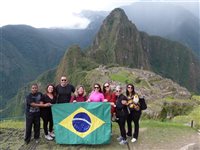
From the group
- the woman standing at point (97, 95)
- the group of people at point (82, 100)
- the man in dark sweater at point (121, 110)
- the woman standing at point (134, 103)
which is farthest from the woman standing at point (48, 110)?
the woman standing at point (134, 103)

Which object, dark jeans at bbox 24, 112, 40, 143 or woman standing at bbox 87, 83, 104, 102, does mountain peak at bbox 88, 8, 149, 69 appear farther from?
woman standing at bbox 87, 83, 104, 102

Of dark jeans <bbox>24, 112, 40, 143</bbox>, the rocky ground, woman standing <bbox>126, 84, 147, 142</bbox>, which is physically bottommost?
the rocky ground

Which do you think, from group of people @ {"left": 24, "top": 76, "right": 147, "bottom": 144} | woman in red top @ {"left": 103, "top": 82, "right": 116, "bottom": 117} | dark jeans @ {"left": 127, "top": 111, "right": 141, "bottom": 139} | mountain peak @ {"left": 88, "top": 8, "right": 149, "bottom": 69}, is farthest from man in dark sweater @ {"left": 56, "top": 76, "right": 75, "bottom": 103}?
mountain peak @ {"left": 88, "top": 8, "right": 149, "bottom": 69}

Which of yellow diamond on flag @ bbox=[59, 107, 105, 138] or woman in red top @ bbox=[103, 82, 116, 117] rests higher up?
woman in red top @ bbox=[103, 82, 116, 117]

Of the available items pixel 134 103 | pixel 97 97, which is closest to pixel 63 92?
pixel 97 97

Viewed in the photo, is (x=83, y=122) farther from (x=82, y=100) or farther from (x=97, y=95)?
(x=97, y=95)

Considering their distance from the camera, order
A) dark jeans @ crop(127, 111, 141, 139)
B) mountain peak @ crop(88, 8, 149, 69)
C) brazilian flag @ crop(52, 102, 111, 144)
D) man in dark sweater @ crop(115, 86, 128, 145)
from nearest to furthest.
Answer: man in dark sweater @ crop(115, 86, 128, 145), dark jeans @ crop(127, 111, 141, 139), brazilian flag @ crop(52, 102, 111, 144), mountain peak @ crop(88, 8, 149, 69)

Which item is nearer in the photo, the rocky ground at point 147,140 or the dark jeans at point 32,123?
the rocky ground at point 147,140

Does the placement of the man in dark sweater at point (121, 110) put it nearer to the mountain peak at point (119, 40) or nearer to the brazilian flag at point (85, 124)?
the brazilian flag at point (85, 124)

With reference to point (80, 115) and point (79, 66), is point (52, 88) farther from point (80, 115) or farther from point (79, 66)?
point (79, 66)
